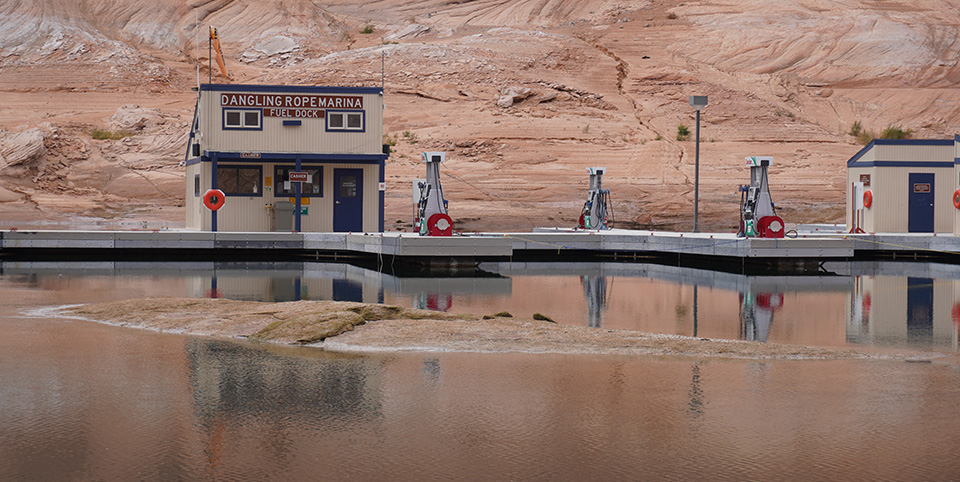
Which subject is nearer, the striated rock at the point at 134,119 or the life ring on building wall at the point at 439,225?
the life ring on building wall at the point at 439,225

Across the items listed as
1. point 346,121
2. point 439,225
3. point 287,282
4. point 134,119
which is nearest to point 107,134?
point 134,119

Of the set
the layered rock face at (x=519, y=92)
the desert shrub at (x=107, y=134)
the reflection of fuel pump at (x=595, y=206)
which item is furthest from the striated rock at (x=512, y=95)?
the reflection of fuel pump at (x=595, y=206)

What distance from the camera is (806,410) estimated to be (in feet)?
35.8

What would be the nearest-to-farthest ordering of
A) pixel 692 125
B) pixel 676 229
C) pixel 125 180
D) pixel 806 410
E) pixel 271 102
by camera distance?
1. pixel 806 410
2. pixel 271 102
3. pixel 676 229
4. pixel 125 180
5. pixel 692 125

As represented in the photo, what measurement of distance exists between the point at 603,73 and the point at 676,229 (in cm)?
2586

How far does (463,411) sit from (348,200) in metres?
25.8

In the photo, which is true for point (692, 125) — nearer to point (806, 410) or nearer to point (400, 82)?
point (400, 82)

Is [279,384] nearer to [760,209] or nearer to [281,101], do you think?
[760,209]

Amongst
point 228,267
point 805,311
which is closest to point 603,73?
point 228,267

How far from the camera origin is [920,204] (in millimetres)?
38188

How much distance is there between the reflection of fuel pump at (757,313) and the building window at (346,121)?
1594cm

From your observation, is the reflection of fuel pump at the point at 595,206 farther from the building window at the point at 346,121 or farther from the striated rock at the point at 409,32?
the striated rock at the point at 409,32

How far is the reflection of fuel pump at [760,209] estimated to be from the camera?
102 ft

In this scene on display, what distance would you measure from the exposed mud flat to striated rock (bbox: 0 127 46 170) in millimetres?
39364
